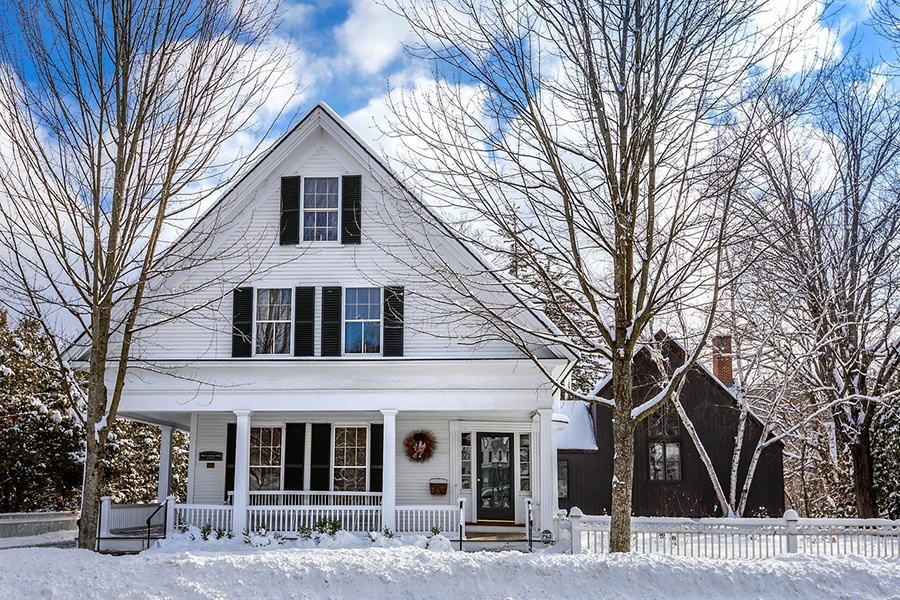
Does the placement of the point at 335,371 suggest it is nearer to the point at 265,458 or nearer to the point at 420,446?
the point at 420,446

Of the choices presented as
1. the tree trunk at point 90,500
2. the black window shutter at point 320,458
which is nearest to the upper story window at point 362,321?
the black window shutter at point 320,458

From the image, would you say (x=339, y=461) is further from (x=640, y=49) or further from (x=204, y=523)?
(x=640, y=49)

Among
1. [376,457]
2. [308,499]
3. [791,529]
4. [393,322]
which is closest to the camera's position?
[791,529]

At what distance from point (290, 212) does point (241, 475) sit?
224 inches

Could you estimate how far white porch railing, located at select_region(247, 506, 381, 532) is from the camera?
17984 mm

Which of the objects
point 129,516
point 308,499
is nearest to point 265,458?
point 308,499

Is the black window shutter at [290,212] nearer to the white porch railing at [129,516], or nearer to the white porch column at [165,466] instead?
the white porch column at [165,466]

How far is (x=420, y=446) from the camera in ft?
65.6

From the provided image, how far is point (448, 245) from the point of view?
18.7 metres

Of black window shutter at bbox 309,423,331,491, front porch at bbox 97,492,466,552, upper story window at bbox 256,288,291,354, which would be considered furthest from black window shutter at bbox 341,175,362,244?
front porch at bbox 97,492,466,552

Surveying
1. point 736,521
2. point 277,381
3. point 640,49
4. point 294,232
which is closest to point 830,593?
point 736,521

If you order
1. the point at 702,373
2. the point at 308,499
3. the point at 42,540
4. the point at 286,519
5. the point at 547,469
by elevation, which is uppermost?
the point at 702,373

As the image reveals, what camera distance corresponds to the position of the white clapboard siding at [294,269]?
1883 cm

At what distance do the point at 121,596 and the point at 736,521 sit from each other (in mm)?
10086
